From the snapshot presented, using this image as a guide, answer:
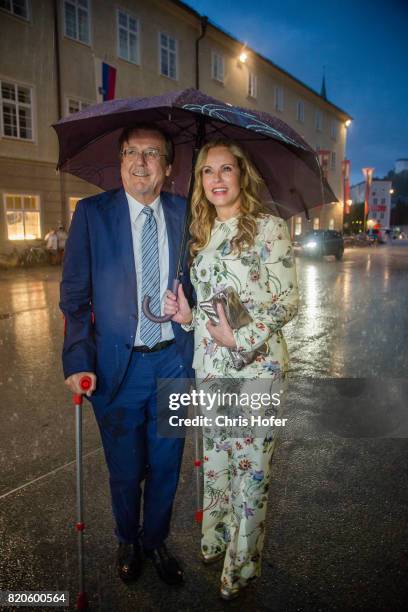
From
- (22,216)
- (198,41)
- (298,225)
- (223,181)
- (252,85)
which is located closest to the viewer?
(223,181)

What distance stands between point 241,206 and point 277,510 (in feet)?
6.59

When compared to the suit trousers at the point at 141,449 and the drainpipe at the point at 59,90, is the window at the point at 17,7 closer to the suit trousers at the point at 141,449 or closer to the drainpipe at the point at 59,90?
the drainpipe at the point at 59,90

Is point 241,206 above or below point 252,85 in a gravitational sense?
below

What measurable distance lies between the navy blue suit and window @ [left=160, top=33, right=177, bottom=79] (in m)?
24.6

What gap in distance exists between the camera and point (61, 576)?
2465mm

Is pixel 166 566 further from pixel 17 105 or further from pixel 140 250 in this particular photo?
pixel 17 105

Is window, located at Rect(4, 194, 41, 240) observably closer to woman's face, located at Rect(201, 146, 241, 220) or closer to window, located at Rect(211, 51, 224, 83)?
window, located at Rect(211, 51, 224, 83)

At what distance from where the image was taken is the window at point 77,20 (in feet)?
63.4

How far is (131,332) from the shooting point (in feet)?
7.75

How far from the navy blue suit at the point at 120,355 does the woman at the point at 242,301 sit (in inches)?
7.4

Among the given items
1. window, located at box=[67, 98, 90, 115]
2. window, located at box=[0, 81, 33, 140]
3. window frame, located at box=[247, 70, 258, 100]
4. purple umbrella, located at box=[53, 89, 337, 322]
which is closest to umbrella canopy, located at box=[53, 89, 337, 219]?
purple umbrella, located at box=[53, 89, 337, 322]

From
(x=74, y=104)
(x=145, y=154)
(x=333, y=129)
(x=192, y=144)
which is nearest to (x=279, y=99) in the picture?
(x=333, y=129)

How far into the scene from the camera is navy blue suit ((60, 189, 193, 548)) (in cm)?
235

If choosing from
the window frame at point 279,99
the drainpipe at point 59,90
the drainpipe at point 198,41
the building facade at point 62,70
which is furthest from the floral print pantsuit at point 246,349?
the window frame at point 279,99
